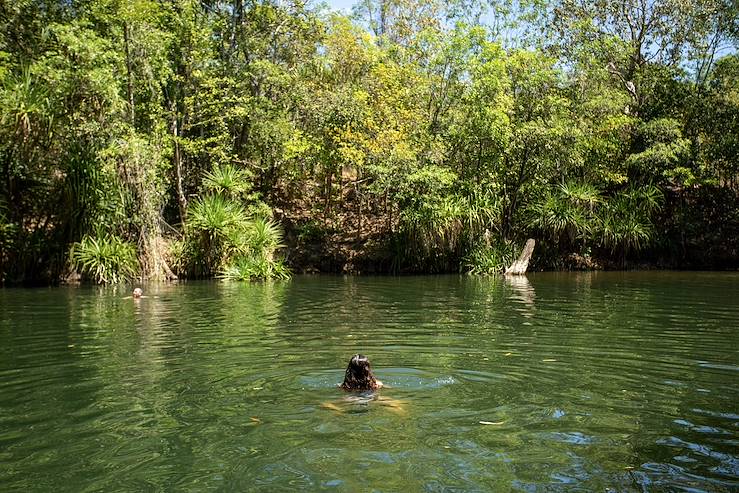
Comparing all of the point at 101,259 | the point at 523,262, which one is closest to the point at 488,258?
the point at 523,262

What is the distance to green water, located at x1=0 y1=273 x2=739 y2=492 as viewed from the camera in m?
5.03

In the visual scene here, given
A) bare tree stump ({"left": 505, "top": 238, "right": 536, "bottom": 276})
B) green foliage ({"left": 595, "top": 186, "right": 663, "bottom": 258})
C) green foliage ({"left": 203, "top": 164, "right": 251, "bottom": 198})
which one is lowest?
bare tree stump ({"left": 505, "top": 238, "right": 536, "bottom": 276})

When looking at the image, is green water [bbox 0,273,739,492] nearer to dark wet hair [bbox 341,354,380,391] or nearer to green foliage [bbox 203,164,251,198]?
dark wet hair [bbox 341,354,380,391]

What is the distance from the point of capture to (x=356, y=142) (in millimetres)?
28719

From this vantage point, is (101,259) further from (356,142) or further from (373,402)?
(373,402)

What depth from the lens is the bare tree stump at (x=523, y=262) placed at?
27141mm

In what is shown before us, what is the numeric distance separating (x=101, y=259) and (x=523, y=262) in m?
15.2

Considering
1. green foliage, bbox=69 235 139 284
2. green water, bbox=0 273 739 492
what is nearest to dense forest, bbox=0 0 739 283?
green foliage, bbox=69 235 139 284

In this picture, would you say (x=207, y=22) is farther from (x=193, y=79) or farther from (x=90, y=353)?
(x=90, y=353)

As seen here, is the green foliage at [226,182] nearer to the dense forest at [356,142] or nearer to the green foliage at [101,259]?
the dense forest at [356,142]

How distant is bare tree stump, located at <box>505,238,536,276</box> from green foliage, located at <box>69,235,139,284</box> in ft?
45.2

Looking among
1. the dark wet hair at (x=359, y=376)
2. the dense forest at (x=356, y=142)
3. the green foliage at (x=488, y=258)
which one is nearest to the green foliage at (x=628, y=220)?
the dense forest at (x=356, y=142)

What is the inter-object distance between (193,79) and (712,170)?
22305 mm

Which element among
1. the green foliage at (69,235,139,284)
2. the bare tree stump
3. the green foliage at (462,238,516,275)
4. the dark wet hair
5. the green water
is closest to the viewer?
the green water
